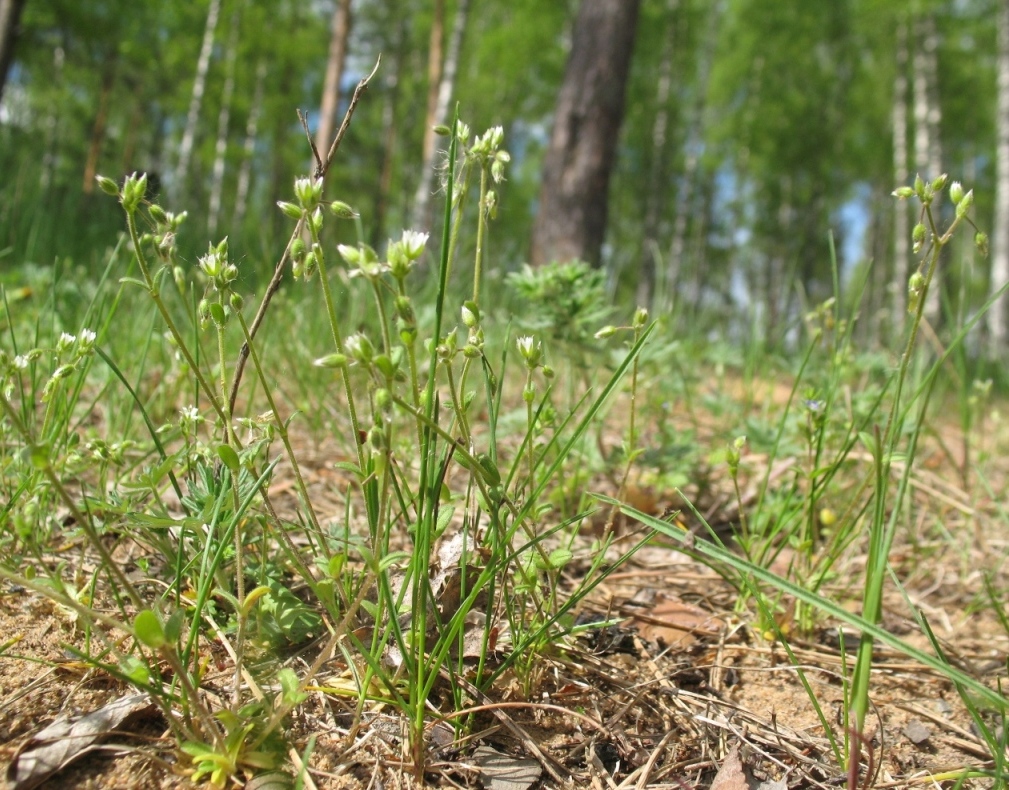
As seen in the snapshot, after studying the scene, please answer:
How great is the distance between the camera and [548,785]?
890 mm

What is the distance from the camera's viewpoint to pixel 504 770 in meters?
0.89

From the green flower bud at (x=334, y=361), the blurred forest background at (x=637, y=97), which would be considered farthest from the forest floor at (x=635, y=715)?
the blurred forest background at (x=637, y=97)

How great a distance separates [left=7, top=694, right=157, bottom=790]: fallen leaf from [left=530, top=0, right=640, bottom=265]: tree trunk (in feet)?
14.5

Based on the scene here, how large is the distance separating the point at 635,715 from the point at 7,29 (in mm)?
6911

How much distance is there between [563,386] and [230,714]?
230 centimetres

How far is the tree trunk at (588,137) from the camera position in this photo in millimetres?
5026

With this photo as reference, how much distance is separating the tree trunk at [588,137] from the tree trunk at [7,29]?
4.45 meters

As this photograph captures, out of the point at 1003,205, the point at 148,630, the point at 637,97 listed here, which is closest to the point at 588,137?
the point at 148,630

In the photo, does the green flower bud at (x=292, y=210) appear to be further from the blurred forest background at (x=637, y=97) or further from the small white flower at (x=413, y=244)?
the blurred forest background at (x=637, y=97)

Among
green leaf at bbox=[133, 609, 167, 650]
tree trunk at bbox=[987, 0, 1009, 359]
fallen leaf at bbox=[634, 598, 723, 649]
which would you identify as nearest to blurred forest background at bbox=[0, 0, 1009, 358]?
tree trunk at bbox=[987, 0, 1009, 359]

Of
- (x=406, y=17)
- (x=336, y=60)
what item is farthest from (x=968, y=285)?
(x=406, y=17)

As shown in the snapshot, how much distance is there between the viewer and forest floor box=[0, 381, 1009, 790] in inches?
34.2

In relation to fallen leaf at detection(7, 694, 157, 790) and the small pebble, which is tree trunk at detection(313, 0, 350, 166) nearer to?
fallen leaf at detection(7, 694, 157, 790)

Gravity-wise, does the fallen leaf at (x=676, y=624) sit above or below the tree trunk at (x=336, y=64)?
below
